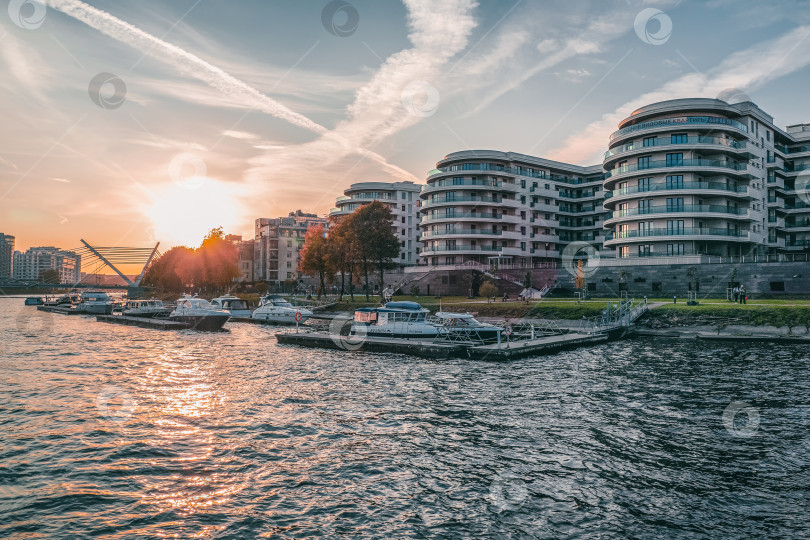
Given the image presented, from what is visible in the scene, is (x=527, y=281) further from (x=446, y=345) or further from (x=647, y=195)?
(x=446, y=345)

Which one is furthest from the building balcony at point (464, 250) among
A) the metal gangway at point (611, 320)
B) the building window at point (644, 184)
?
the metal gangway at point (611, 320)

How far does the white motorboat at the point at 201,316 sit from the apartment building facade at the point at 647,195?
51918mm

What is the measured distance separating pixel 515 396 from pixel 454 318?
59.0 feet

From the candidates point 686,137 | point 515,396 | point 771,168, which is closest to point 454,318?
point 515,396

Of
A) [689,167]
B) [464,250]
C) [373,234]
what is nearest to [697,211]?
[689,167]

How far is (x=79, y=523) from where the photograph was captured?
11344 millimetres

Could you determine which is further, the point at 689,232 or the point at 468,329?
the point at 689,232

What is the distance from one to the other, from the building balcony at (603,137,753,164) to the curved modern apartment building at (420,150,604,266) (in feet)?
87.7

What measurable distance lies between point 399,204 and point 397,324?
311ft

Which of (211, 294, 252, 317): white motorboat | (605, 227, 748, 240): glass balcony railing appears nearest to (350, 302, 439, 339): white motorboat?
(211, 294, 252, 317): white motorboat

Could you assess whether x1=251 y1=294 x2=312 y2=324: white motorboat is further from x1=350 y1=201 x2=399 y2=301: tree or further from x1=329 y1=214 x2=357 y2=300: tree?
x1=350 y1=201 x2=399 y2=301: tree

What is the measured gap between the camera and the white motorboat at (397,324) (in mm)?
39875

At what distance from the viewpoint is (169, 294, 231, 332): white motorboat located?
57656mm

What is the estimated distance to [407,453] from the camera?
15703 mm
